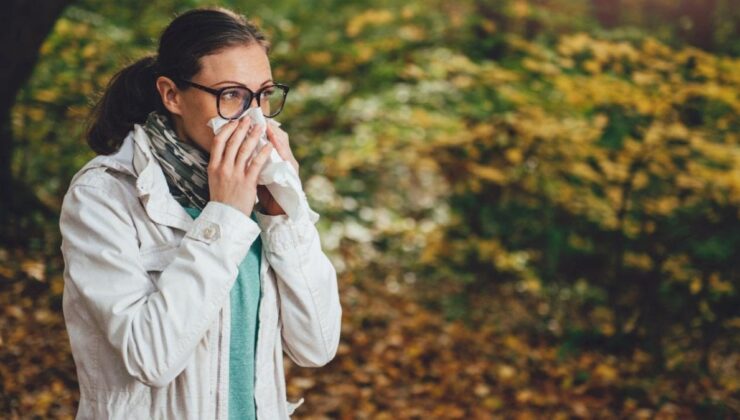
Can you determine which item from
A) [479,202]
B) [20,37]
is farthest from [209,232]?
[479,202]

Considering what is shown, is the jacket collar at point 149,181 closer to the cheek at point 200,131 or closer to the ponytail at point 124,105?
the cheek at point 200,131

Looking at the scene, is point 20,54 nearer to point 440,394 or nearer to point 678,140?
point 440,394

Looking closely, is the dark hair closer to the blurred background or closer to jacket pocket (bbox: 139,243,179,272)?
jacket pocket (bbox: 139,243,179,272)

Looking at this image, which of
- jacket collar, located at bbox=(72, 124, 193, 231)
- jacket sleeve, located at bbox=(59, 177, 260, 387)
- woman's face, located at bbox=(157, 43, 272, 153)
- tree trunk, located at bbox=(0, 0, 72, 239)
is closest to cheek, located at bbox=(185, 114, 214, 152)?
woman's face, located at bbox=(157, 43, 272, 153)

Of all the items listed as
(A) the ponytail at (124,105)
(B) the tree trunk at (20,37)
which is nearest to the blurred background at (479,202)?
(B) the tree trunk at (20,37)

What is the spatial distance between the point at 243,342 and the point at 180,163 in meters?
0.47

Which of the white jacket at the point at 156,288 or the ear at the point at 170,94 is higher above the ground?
the ear at the point at 170,94

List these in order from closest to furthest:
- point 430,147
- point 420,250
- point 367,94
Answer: point 367,94 < point 430,147 < point 420,250

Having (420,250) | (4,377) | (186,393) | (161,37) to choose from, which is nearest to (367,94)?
(420,250)

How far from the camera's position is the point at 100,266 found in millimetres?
1521

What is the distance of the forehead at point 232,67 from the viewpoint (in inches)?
67.8

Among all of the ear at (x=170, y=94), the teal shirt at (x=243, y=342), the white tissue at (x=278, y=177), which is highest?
the ear at (x=170, y=94)

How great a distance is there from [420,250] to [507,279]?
88 cm

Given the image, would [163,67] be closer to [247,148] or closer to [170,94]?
[170,94]
